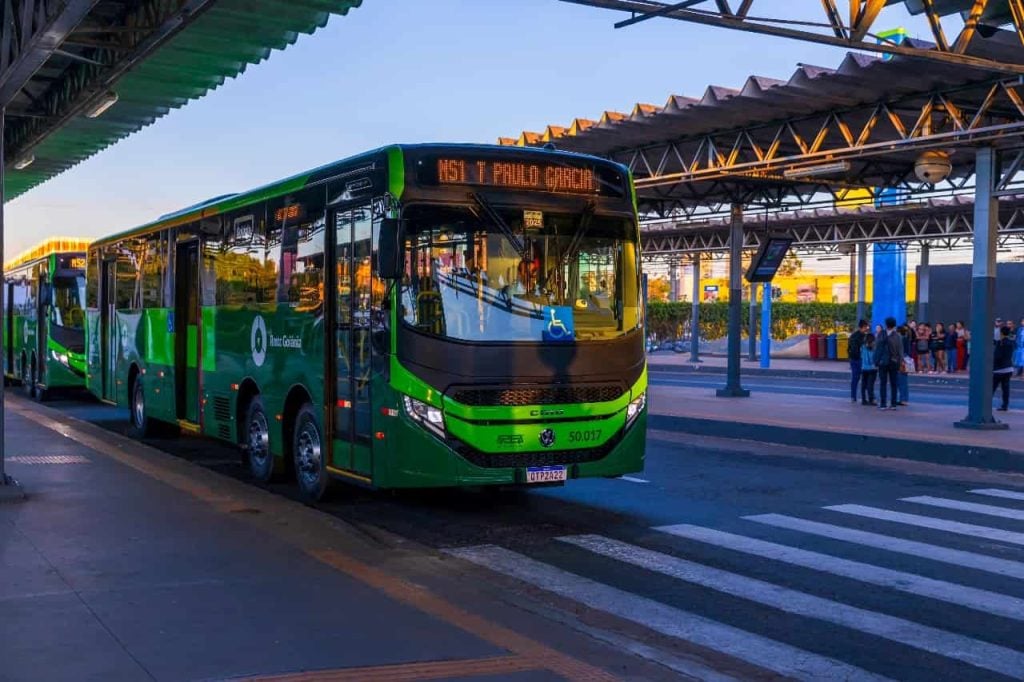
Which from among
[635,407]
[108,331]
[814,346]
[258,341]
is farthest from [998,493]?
[814,346]

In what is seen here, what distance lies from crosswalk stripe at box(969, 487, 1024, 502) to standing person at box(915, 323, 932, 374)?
2532 cm

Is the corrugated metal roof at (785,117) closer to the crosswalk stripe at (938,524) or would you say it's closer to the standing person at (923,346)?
the crosswalk stripe at (938,524)

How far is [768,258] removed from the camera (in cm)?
2353

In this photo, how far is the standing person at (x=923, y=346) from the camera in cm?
3719

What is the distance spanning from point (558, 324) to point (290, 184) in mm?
3504

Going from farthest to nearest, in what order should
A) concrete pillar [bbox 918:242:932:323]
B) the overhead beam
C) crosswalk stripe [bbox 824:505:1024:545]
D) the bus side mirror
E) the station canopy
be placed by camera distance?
concrete pillar [bbox 918:242:932:323] < the station canopy < crosswalk stripe [bbox 824:505:1024:545] < the bus side mirror < the overhead beam

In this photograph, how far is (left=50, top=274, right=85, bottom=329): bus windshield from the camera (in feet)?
78.1

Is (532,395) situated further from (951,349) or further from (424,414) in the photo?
(951,349)

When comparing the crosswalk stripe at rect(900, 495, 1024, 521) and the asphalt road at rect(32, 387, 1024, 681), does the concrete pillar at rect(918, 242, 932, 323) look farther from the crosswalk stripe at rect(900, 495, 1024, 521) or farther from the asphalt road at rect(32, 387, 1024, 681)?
the crosswalk stripe at rect(900, 495, 1024, 521)

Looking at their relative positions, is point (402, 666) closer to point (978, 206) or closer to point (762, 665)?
point (762, 665)

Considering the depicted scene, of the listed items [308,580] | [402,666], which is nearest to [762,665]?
[402,666]

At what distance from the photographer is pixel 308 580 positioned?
297 inches

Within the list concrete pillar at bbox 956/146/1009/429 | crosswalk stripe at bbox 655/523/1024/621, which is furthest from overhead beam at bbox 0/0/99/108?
concrete pillar at bbox 956/146/1009/429

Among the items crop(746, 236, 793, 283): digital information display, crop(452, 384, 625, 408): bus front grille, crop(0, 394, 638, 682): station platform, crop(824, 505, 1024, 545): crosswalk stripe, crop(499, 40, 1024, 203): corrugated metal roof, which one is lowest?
crop(824, 505, 1024, 545): crosswalk stripe
